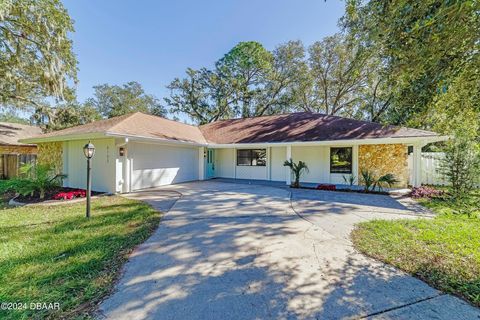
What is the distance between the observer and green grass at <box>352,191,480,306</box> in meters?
3.10

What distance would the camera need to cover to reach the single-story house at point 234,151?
387 inches

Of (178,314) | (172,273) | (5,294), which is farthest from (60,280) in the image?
(178,314)

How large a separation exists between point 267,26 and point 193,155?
11020 mm

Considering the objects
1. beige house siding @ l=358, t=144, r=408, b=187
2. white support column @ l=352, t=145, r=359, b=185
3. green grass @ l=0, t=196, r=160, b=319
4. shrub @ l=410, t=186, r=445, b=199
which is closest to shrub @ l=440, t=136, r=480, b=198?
shrub @ l=410, t=186, r=445, b=199

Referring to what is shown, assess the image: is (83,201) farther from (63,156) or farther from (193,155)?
(193,155)

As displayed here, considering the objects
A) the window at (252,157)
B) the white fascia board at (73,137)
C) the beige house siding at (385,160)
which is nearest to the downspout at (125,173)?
the white fascia board at (73,137)

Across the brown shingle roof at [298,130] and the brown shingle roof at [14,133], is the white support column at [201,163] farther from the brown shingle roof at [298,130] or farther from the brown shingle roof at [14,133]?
the brown shingle roof at [14,133]

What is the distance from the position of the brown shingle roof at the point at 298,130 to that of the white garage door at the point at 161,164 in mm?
2457

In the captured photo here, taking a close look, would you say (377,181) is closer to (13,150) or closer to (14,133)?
(13,150)

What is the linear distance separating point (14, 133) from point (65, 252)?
2127 centimetres

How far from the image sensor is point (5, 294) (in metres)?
2.69

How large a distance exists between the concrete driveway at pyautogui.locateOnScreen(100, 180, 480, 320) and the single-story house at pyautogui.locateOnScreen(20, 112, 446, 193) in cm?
588

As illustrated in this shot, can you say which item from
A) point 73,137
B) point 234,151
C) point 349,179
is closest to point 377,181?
point 349,179

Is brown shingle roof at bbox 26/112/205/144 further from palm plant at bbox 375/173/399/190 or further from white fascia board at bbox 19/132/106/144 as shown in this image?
palm plant at bbox 375/173/399/190
